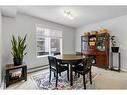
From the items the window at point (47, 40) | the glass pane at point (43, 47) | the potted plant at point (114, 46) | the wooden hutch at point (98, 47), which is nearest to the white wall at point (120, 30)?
the potted plant at point (114, 46)

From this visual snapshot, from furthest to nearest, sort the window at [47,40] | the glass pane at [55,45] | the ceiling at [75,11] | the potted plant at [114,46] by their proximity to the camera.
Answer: the glass pane at [55,45]
the window at [47,40]
the potted plant at [114,46]
the ceiling at [75,11]

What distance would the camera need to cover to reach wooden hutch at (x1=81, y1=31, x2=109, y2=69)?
3.59 meters

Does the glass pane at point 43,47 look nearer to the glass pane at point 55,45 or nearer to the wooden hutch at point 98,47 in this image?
the glass pane at point 55,45

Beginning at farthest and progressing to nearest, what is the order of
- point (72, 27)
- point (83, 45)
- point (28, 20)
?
Result: point (72, 27) → point (83, 45) → point (28, 20)

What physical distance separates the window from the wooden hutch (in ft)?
3.68

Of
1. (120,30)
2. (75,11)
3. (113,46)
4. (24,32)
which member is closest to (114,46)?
(113,46)

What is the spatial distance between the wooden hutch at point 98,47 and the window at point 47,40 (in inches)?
44.2

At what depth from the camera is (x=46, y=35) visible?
13.1 feet

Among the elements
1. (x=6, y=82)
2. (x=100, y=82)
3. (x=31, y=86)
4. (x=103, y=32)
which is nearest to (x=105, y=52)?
(x=103, y=32)

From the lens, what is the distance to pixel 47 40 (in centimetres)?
406

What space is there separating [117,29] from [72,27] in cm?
199

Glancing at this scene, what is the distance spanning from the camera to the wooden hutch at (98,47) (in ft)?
11.8

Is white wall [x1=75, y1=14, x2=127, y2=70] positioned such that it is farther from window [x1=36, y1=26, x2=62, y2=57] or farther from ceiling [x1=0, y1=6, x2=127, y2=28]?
window [x1=36, y1=26, x2=62, y2=57]

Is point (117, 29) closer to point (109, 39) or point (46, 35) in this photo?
point (109, 39)
